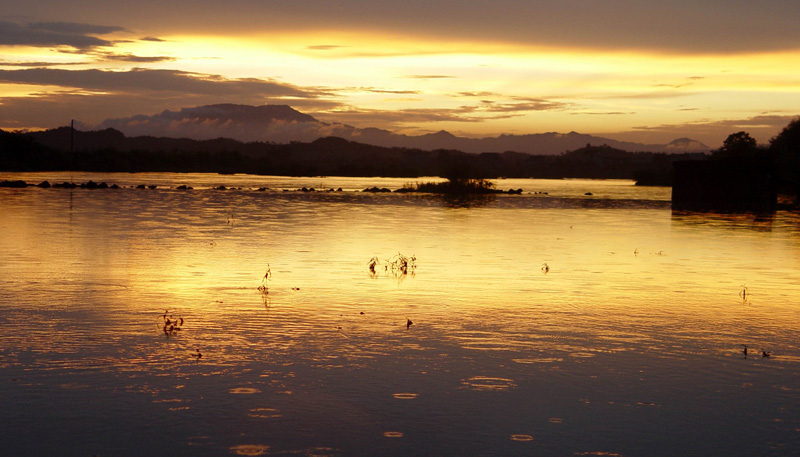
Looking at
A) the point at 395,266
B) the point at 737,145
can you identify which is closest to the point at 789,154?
the point at 737,145

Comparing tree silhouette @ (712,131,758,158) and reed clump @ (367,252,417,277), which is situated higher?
tree silhouette @ (712,131,758,158)

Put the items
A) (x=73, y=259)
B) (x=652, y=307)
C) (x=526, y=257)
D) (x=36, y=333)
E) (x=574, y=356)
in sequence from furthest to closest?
(x=526, y=257), (x=73, y=259), (x=652, y=307), (x=36, y=333), (x=574, y=356)

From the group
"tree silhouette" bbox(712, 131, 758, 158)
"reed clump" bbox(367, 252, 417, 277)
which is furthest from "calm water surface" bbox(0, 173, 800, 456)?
"tree silhouette" bbox(712, 131, 758, 158)

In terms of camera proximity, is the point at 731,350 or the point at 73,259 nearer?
the point at 731,350

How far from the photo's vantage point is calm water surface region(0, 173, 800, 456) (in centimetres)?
816

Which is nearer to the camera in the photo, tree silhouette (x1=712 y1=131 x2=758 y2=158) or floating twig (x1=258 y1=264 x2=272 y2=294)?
floating twig (x1=258 y1=264 x2=272 y2=294)

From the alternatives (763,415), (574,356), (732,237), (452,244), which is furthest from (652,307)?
(732,237)

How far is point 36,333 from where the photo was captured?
1241 cm

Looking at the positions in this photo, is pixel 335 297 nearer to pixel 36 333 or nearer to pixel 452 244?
pixel 36 333

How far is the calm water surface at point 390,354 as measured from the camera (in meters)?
8.16

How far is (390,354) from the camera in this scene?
11.6 m

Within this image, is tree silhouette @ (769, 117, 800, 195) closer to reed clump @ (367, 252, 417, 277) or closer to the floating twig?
reed clump @ (367, 252, 417, 277)

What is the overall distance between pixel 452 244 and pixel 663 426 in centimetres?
2060

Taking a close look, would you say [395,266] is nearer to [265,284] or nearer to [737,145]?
[265,284]
